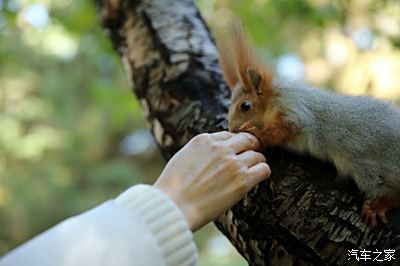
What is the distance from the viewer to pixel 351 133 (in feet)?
4.67

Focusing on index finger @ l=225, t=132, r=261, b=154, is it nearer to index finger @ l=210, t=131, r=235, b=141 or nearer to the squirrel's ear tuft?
index finger @ l=210, t=131, r=235, b=141

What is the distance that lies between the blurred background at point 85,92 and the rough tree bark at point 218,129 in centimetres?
143

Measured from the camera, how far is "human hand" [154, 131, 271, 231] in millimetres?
1001

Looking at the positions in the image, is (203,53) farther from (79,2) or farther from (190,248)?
(79,2)

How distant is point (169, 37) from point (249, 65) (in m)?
0.35

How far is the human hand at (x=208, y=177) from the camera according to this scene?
3.28ft

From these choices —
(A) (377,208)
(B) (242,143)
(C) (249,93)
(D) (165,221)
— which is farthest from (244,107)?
(D) (165,221)

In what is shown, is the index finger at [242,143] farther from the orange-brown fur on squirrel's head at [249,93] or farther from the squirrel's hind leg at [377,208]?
the squirrel's hind leg at [377,208]

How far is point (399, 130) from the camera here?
1397mm

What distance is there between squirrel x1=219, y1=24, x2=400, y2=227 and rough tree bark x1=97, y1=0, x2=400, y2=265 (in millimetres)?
39

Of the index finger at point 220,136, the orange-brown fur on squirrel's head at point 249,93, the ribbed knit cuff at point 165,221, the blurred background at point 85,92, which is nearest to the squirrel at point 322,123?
the orange-brown fur on squirrel's head at point 249,93

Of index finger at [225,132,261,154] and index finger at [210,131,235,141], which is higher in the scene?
index finger at [210,131,235,141]

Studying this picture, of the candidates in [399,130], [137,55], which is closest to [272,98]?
[399,130]

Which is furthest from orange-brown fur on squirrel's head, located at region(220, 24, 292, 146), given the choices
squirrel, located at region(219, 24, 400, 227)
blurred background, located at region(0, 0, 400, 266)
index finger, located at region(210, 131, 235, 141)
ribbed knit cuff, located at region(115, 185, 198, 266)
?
blurred background, located at region(0, 0, 400, 266)
